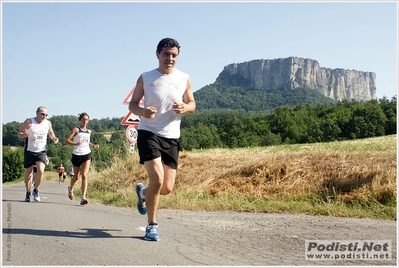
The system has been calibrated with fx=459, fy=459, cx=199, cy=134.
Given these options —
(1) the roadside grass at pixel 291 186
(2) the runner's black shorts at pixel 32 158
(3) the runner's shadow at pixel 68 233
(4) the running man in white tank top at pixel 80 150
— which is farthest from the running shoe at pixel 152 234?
(2) the runner's black shorts at pixel 32 158

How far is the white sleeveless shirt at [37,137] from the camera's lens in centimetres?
998

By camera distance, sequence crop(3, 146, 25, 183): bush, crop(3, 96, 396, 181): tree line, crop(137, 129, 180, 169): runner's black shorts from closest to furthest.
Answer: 1. crop(137, 129, 180, 169): runner's black shorts
2. crop(3, 146, 25, 183): bush
3. crop(3, 96, 396, 181): tree line

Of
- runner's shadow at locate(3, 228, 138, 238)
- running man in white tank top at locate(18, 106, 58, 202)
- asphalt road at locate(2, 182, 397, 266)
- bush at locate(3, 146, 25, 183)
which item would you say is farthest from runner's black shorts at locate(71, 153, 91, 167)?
bush at locate(3, 146, 25, 183)

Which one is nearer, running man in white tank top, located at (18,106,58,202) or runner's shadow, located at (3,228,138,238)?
runner's shadow, located at (3,228,138,238)

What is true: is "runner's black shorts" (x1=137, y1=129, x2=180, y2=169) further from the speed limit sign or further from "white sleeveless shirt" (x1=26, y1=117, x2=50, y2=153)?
the speed limit sign

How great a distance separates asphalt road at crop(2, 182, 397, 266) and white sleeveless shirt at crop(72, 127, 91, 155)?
124 inches

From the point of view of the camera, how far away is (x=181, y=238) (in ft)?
17.0

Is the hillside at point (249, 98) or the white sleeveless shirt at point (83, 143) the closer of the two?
the white sleeveless shirt at point (83, 143)

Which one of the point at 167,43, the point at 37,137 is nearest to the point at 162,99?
the point at 167,43

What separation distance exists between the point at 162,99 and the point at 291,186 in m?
4.54

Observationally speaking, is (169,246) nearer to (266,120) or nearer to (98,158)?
(98,158)

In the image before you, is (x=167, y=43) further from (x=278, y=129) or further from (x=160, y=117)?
(x=278, y=129)

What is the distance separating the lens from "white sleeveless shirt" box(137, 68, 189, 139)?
531cm

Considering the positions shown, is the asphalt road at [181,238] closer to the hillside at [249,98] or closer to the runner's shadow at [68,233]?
the runner's shadow at [68,233]
